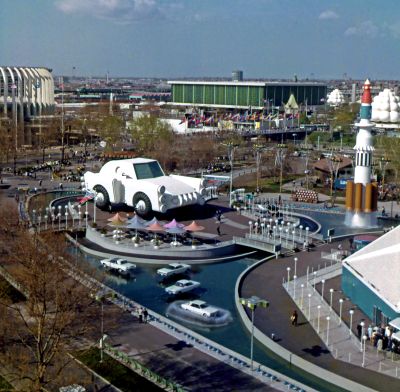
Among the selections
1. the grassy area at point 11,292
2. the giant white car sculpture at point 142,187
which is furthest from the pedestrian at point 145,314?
the giant white car sculpture at point 142,187

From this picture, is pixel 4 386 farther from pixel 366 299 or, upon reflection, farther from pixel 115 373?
pixel 366 299

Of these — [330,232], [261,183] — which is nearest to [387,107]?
[261,183]

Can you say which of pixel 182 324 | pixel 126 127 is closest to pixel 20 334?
pixel 182 324

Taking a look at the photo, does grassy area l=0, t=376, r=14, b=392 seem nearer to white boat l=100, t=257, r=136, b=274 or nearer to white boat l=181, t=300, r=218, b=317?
white boat l=181, t=300, r=218, b=317

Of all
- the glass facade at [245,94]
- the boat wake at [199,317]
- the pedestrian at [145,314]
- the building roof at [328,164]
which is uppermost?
the glass facade at [245,94]

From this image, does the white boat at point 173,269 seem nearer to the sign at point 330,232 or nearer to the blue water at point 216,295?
the blue water at point 216,295

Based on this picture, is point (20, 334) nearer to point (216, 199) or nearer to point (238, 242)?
point (238, 242)

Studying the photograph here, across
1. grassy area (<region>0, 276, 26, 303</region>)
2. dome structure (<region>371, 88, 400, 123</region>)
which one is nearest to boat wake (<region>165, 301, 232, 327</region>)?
grassy area (<region>0, 276, 26, 303</region>)
